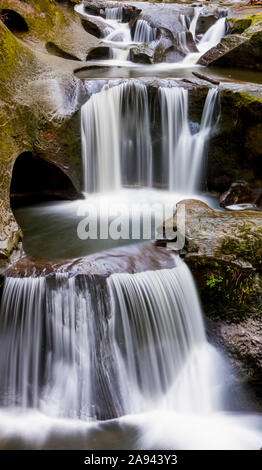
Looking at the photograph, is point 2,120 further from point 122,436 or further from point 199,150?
point 122,436

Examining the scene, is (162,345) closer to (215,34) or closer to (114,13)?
(215,34)

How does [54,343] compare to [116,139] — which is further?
[116,139]

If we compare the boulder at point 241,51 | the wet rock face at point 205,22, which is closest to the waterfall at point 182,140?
the boulder at point 241,51

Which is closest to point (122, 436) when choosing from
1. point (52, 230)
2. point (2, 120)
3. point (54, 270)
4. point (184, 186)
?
point (54, 270)

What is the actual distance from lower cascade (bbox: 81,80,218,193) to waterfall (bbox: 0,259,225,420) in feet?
10.2

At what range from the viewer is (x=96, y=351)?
3877 mm

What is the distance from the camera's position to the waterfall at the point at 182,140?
22.6ft

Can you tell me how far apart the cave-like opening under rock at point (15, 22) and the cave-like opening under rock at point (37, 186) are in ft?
12.1

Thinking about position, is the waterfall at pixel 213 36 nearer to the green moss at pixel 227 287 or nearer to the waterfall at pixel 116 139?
the waterfall at pixel 116 139

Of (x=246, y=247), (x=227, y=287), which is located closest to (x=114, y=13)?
(x=246, y=247)

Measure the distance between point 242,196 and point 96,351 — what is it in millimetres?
3867

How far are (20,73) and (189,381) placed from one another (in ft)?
16.7

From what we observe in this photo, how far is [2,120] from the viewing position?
520 cm

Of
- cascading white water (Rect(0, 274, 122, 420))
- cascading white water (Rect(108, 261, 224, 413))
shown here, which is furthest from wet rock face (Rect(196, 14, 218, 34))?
cascading white water (Rect(0, 274, 122, 420))
